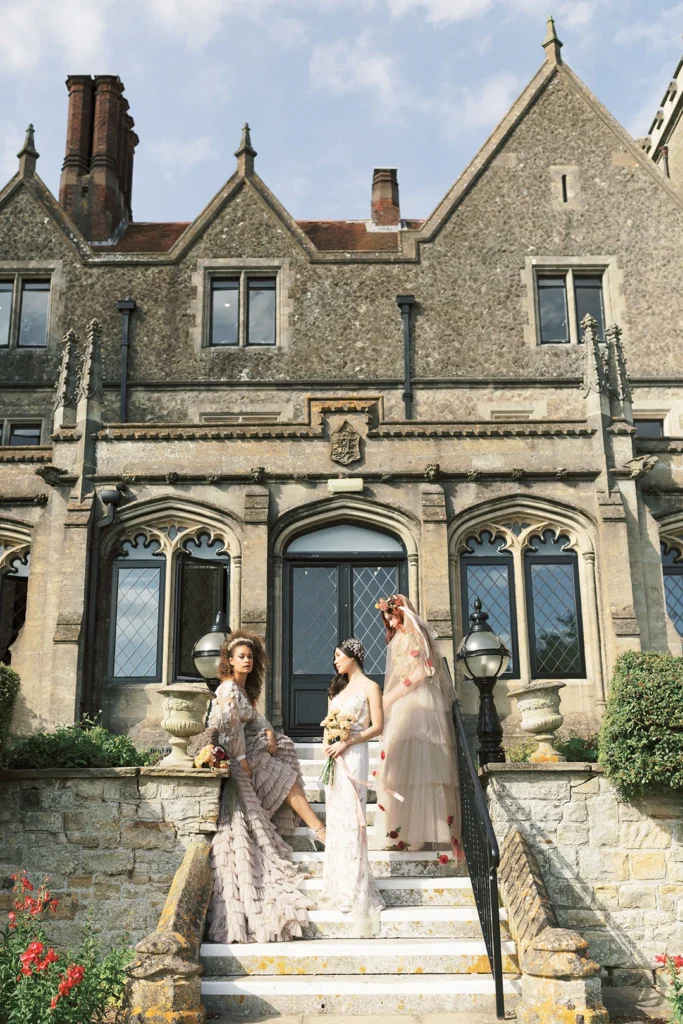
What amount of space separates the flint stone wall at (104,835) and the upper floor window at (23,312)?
1159 centimetres

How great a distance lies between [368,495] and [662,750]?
6.33 m

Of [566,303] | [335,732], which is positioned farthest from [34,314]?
[335,732]

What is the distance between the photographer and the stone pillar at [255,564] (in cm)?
1438

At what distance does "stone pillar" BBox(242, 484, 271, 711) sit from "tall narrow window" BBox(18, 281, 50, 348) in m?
7.08

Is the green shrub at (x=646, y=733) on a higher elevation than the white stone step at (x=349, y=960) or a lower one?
higher

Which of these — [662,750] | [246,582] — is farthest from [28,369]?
[662,750]

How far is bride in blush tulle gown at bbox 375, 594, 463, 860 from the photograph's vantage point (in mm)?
9922

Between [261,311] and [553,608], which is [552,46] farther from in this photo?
[553,608]

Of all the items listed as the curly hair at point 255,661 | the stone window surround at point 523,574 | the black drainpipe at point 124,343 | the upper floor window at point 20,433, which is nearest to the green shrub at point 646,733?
the curly hair at point 255,661

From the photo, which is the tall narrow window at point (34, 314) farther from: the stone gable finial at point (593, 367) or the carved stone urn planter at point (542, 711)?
the carved stone urn planter at point (542, 711)

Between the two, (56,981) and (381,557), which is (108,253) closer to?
(381,557)

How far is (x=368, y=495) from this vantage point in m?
15.2

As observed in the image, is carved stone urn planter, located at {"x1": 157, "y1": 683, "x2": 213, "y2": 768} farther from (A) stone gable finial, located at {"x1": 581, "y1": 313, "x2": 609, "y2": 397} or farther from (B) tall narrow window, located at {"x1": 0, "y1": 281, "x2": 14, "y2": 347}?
(B) tall narrow window, located at {"x1": 0, "y1": 281, "x2": 14, "y2": 347}

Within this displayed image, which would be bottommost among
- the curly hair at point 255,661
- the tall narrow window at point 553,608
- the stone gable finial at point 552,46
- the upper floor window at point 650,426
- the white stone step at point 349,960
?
the white stone step at point 349,960
